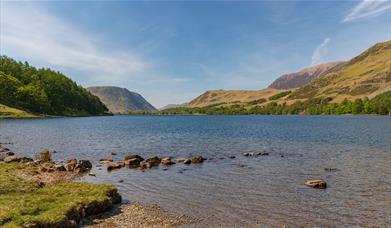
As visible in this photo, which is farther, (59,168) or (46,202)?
(59,168)

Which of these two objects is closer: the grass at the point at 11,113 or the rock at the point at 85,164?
the rock at the point at 85,164

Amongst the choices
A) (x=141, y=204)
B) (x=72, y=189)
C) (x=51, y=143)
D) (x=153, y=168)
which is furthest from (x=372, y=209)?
(x=51, y=143)

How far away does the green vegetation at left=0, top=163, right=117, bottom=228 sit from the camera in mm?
20084

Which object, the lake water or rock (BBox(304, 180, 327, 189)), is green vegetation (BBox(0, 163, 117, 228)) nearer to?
the lake water

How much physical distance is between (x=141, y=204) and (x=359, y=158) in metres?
42.2

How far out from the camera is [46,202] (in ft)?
78.5

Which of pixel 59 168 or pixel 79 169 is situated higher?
pixel 59 168

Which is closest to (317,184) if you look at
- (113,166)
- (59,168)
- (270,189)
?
(270,189)

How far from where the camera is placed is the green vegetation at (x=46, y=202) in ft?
65.9

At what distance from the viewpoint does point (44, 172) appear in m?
42.0

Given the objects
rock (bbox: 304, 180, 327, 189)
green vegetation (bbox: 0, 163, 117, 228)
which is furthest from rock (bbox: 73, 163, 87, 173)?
rock (bbox: 304, 180, 327, 189)

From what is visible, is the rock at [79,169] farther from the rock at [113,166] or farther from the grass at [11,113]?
the grass at [11,113]

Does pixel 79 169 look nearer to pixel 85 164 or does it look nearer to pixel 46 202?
pixel 85 164

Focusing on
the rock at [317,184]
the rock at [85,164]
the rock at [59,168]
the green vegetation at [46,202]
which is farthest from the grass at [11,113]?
the rock at [317,184]
